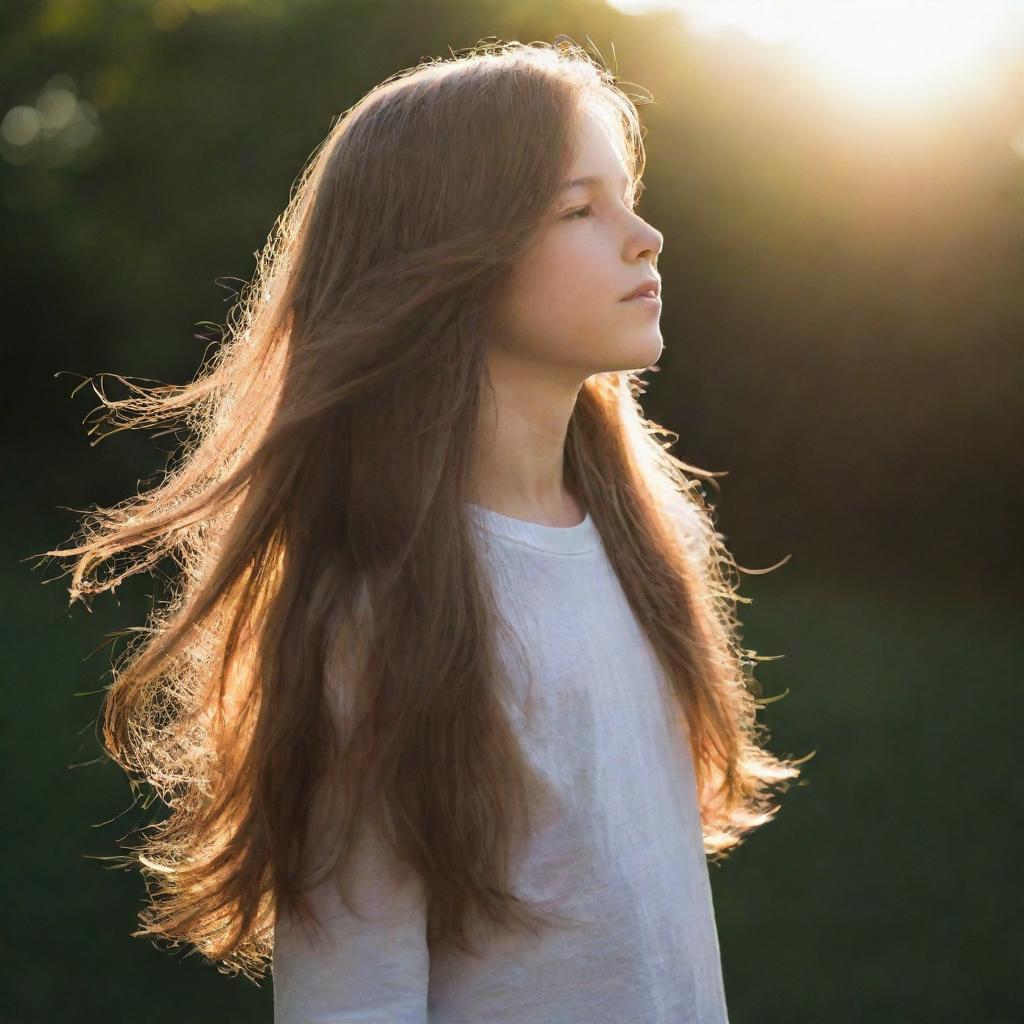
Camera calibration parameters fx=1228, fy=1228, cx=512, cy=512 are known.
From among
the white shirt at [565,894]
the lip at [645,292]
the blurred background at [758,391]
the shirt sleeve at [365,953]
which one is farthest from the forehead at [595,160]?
the blurred background at [758,391]

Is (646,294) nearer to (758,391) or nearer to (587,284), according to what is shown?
(587,284)

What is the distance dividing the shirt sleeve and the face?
54cm

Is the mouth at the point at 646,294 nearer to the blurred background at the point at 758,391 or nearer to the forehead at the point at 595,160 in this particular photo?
the forehead at the point at 595,160

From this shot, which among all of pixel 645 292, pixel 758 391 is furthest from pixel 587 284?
Result: pixel 758 391

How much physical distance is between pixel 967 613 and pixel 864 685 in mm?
775

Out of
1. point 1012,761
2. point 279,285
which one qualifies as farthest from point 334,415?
point 1012,761

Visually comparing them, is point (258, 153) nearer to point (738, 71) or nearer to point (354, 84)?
point (354, 84)

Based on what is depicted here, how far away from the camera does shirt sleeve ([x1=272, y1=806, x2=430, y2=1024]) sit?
44.8 inches

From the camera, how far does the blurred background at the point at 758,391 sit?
10.3ft

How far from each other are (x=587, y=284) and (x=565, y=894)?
2.05 feet

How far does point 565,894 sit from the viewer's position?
1.23m

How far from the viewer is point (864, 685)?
4.32m

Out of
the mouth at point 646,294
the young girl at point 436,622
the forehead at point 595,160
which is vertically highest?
the forehead at point 595,160

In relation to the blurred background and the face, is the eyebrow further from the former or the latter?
the blurred background
